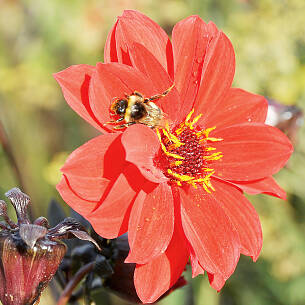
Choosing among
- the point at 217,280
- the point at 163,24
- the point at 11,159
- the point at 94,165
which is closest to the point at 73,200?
the point at 94,165

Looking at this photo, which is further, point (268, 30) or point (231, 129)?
point (268, 30)

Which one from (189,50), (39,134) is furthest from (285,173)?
(189,50)

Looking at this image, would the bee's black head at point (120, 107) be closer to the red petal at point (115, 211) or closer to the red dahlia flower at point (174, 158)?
the red dahlia flower at point (174, 158)

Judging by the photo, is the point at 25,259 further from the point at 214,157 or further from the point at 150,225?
the point at 214,157

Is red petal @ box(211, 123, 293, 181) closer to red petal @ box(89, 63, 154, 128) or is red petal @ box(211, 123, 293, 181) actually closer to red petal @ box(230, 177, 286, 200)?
red petal @ box(230, 177, 286, 200)

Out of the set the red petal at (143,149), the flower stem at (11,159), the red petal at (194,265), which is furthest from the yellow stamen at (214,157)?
the flower stem at (11,159)

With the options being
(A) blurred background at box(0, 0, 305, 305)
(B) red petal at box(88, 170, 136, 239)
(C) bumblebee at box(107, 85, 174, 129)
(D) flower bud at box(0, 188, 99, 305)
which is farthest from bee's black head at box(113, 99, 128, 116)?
(A) blurred background at box(0, 0, 305, 305)

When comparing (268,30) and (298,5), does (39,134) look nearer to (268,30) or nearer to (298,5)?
(268,30)
